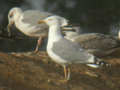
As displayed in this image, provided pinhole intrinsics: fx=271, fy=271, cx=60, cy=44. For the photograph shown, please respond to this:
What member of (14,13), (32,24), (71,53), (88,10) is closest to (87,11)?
(88,10)

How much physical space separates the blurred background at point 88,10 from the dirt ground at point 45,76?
17.0 ft

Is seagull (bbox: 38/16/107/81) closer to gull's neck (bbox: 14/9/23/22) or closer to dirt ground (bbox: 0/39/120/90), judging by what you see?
dirt ground (bbox: 0/39/120/90)

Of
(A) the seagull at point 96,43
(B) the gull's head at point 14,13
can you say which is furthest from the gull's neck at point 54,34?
(B) the gull's head at point 14,13

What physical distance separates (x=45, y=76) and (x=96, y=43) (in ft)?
6.10

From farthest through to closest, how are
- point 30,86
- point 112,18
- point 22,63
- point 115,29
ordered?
1. point 112,18
2. point 115,29
3. point 22,63
4. point 30,86

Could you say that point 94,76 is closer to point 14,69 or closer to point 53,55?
point 53,55

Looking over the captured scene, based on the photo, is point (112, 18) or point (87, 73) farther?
point (112, 18)

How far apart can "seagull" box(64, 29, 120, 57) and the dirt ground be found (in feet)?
1.82

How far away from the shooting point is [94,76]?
4.75 metres

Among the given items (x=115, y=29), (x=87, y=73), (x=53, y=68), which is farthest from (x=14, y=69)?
(x=115, y=29)

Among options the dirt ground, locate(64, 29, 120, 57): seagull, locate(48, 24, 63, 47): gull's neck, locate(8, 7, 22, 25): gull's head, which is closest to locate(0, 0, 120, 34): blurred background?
locate(8, 7, 22, 25): gull's head

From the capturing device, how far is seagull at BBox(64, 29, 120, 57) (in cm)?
569

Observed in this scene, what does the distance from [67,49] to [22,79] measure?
2.67 feet

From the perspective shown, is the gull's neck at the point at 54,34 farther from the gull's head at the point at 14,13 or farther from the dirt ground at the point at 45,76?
the gull's head at the point at 14,13
